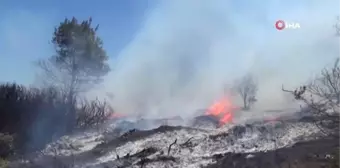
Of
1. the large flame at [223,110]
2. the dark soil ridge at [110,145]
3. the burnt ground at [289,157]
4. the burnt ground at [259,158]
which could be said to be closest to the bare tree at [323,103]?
the burnt ground at [259,158]

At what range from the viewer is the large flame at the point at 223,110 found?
114 ft

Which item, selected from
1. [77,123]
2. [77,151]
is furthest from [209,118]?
[77,151]

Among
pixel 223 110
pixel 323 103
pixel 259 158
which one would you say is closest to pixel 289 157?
pixel 259 158

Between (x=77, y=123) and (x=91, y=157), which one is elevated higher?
(x=77, y=123)

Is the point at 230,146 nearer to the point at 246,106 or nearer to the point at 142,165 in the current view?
the point at 142,165

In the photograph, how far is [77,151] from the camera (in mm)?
22156

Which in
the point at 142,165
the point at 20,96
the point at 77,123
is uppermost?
the point at 20,96

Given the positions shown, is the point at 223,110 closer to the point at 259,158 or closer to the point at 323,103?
the point at 259,158

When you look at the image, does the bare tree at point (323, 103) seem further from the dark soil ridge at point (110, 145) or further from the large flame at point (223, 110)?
the large flame at point (223, 110)

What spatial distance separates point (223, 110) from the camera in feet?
137

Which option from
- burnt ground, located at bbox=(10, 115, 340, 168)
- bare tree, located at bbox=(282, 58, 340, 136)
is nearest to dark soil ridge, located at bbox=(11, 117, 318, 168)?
burnt ground, located at bbox=(10, 115, 340, 168)

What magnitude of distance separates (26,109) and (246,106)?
27912mm

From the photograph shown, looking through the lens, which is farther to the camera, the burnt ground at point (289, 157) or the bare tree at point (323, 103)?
the burnt ground at point (289, 157)

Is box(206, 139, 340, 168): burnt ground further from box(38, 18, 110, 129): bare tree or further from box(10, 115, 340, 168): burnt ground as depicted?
box(38, 18, 110, 129): bare tree
